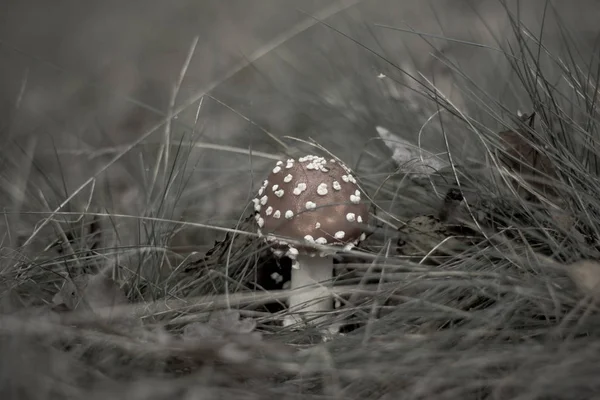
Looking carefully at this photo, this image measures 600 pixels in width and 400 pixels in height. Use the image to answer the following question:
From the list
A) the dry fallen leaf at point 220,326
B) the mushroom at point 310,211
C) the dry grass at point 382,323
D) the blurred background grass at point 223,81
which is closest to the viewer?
the dry grass at point 382,323

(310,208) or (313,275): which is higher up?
(310,208)

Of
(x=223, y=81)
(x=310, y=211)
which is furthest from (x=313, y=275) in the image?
(x=223, y=81)

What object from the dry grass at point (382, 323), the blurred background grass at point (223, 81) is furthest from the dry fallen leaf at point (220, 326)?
the blurred background grass at point (223, 81)

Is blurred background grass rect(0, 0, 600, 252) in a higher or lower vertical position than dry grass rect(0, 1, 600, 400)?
higher

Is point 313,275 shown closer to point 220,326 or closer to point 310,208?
point 310,208

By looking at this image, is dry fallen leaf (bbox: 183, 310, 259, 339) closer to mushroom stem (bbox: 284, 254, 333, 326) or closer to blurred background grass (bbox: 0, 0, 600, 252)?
mushroom stem (bbox: 284, 254, 333, 326)

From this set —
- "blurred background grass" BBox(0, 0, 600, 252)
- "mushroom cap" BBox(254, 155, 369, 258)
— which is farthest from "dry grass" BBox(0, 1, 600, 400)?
"blurred background grass" BBox(0, 0, 600, 252)

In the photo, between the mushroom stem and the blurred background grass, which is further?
the blurred background grass

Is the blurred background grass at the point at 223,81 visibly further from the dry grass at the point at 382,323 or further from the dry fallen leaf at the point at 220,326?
the dry fallen leaf at the point at 220,326
